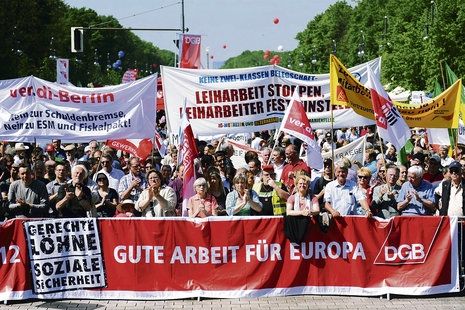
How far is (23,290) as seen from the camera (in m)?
9.23

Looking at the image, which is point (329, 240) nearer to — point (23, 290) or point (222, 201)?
point (222, 201)

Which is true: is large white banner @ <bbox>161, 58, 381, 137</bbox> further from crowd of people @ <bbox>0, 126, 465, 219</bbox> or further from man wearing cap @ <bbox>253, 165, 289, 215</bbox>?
man wearing cap @ <bbox>253, 165, 289, 215</bbox>

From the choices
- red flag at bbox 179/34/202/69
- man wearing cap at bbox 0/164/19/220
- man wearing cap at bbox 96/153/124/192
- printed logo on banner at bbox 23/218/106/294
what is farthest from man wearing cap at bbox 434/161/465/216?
red flag at bbox 179/34/202/69

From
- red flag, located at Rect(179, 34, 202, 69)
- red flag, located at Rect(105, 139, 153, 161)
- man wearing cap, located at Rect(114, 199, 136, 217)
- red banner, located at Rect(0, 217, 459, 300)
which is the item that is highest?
red flag, located at Rect(179, 34, 202, 69)

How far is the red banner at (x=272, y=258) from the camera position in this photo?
9375 mm

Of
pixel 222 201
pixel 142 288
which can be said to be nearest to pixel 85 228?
pixel 142 288

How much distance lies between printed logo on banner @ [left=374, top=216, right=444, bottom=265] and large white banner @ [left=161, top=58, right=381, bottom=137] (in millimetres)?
3527

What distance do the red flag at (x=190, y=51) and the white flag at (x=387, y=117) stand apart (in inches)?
637

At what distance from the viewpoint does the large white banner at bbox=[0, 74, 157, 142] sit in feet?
39.8

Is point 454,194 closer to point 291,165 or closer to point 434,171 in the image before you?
point 434,171

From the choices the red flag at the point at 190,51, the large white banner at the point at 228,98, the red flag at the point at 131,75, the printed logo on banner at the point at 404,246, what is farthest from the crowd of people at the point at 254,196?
the red flag at the point at 131,75

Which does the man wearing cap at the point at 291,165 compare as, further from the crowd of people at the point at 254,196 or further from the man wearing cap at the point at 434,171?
the man wearing cap at the point at 434,171

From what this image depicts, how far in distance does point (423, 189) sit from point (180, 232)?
3.44 m

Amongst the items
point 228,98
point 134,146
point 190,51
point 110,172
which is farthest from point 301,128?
point 190,51
